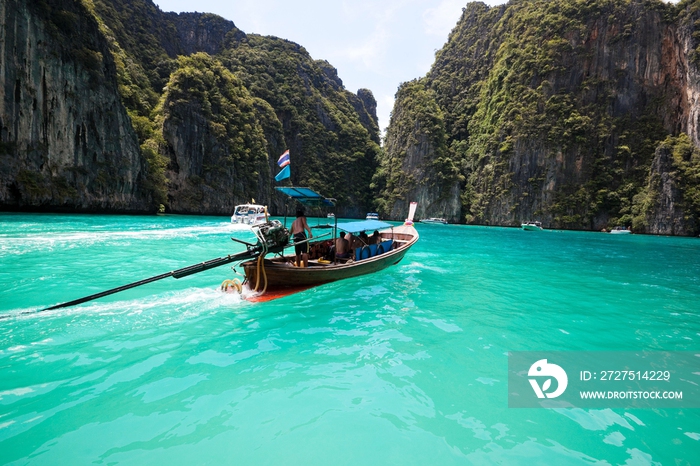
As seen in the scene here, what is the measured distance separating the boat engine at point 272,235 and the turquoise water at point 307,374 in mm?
1530

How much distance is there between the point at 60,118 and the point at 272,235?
33954mm

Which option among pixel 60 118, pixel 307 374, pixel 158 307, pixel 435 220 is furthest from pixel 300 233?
pixel 435 220

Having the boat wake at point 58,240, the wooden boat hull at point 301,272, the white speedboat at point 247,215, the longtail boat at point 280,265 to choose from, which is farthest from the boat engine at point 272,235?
the white speedboat at point 247,215

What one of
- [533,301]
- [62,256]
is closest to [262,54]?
[62,256]

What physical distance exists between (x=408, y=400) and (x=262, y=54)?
304ft

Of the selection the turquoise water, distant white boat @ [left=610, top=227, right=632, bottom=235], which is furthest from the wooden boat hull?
distant white boat @ [left=610, top=227, right=632, bottom=235]

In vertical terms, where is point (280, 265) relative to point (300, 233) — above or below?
below

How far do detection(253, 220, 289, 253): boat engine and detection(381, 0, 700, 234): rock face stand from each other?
60416 millimetres

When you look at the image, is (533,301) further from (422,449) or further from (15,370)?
(15,370)

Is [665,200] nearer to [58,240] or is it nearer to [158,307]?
[158,307]

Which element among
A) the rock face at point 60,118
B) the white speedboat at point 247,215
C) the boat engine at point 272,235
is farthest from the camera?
the white speedboat at point 247,215

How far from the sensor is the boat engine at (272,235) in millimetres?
8219

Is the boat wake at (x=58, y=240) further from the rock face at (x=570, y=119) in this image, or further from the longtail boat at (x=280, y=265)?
the rock face at (x=570, y=119)

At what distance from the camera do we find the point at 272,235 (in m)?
8.52
